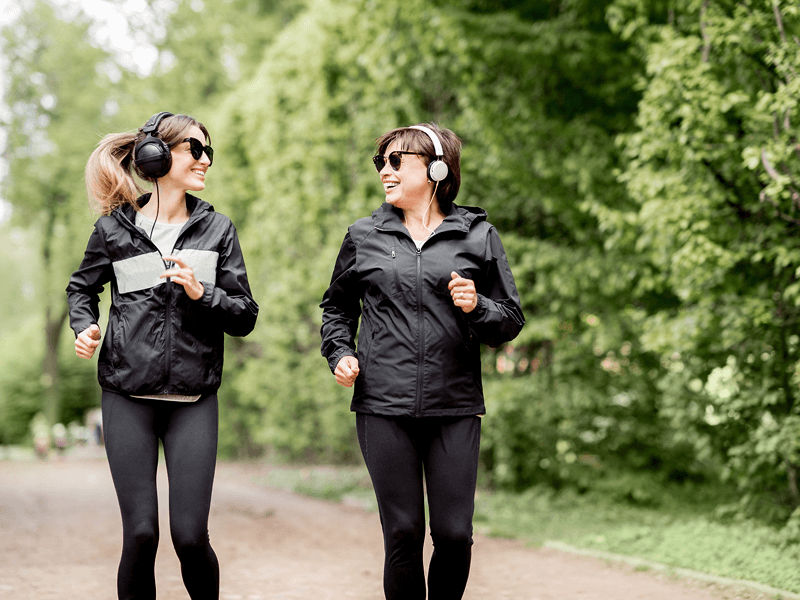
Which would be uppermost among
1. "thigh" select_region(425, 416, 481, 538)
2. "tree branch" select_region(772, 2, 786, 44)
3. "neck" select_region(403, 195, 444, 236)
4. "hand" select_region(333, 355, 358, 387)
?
"tree branch" select_region(772, 2, 786, 44)

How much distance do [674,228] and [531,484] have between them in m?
5.15

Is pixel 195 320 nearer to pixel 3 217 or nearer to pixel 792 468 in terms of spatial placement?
pixel 792 468

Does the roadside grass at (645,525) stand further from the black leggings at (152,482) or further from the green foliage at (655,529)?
the black leggings at (152,482)

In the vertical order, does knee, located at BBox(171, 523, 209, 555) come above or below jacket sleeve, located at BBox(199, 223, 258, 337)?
below

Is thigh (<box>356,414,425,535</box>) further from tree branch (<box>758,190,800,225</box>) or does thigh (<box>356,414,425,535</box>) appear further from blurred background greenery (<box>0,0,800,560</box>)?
tree branch (<box>758,190,800,225</box>)

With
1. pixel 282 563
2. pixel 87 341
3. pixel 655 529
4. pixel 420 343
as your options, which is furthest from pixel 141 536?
pixel 655 529

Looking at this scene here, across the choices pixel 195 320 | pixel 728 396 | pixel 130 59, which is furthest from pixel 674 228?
pixel 130 59

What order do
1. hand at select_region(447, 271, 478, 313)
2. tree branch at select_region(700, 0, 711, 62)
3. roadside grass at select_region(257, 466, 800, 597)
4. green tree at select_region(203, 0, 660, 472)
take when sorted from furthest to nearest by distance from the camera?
green tree at select_region(203, 0, 660, 472), tree branch at select_region(700, 0, 711, 62), roadside grass at select_region(257, 466, 800, 597), hand at select_region(447, 271, 478, 313)

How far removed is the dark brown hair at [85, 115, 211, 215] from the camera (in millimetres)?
3689

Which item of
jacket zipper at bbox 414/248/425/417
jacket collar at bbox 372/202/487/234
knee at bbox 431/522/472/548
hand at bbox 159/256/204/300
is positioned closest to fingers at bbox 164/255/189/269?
hand at bbox 159/256/204/300

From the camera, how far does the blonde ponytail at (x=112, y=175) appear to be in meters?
3.69

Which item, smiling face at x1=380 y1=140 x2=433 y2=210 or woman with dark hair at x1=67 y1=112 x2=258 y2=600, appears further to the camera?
smiling face at x1=380 y1=140 x2=433 y2=210

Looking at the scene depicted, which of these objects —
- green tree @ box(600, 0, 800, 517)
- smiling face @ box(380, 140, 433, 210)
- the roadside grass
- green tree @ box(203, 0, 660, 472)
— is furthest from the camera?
green tree @ box(203, 0, 660, 472)

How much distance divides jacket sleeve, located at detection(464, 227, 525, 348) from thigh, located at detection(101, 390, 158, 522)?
135 cm
